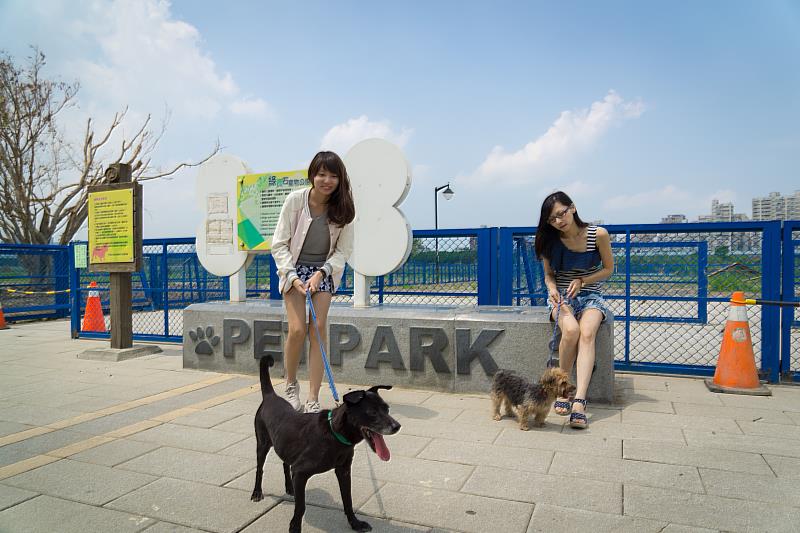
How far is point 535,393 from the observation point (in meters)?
3.88

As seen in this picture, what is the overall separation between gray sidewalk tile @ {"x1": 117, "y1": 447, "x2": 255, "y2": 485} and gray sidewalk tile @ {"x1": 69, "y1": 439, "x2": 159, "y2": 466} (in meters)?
0.09

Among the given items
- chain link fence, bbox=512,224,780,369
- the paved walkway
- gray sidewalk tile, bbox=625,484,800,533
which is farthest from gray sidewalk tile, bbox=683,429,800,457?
chain link fence, bbox=512,224,780,369

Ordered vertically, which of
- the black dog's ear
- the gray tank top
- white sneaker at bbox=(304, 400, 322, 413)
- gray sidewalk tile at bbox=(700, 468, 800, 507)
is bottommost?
gray sidewalk tile at bbox=(700, 468, 800, 507)

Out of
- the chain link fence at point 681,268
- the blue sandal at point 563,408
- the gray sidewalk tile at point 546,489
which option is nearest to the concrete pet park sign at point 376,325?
the blue sandal at point 563,408

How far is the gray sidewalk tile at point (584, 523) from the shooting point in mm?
2441

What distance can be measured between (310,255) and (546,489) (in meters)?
2.17

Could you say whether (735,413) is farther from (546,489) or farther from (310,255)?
(310,255)

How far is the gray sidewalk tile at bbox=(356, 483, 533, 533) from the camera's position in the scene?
8.20 ft

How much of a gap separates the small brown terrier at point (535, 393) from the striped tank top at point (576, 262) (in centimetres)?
103

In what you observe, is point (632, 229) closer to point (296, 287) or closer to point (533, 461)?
point (533, 461)

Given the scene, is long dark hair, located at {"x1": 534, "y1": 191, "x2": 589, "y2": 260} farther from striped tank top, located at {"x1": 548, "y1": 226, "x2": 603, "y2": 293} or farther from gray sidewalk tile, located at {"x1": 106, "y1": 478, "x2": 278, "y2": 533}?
gray sidewalk tile, located at {"x1": 106, "y1": 478, "x2": 278, "y2": 533}

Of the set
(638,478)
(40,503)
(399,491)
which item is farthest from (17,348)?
(638,478)

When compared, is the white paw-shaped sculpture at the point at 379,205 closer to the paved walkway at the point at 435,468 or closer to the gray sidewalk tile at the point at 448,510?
the paved walkway at the point at 435,468

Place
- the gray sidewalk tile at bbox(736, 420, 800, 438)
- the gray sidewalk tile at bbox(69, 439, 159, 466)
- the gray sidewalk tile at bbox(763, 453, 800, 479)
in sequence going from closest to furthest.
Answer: the gray sidewalk tile at bbox(763, 453, 800, 479), the gray sidewalk tile at bbox(69, 439, 159, 466), the gray sidewalk tile at bbox(736, 420, 800, 438)
